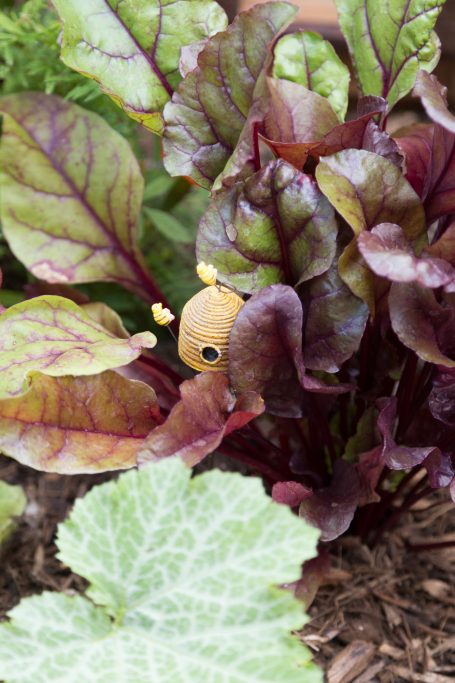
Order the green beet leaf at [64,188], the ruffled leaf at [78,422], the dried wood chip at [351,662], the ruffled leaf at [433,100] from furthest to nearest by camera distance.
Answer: the green beet leaf at [64,188], the dried wood chip at [351,662], the ruffled leaf at [78,422], the ruffled leaf at [433,100]

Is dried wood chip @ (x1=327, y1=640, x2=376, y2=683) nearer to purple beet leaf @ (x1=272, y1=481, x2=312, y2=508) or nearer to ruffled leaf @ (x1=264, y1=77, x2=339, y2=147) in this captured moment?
purple beet leaf @ (x1=272, y1=481, x2=312, y2=508)

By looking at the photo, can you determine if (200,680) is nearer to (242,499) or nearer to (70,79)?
(242,499)

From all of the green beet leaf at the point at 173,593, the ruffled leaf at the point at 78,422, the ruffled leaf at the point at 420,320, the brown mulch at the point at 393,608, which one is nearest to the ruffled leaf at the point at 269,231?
the ruffled leaf at the point at 420,320

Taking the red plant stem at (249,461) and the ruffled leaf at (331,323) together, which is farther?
the red plant stem at (249,461)

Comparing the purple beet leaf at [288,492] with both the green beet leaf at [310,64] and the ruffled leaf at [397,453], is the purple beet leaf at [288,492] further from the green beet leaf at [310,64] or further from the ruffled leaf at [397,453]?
the green beet leaf at [310,64]

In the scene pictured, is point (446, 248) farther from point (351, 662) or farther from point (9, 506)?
point (9, 506)

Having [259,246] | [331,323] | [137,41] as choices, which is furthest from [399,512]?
[137,41]

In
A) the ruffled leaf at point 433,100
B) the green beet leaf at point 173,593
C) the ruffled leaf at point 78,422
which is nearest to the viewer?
the green beet leaf at point 173,593

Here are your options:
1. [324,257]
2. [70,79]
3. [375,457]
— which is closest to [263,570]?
[375,457]
